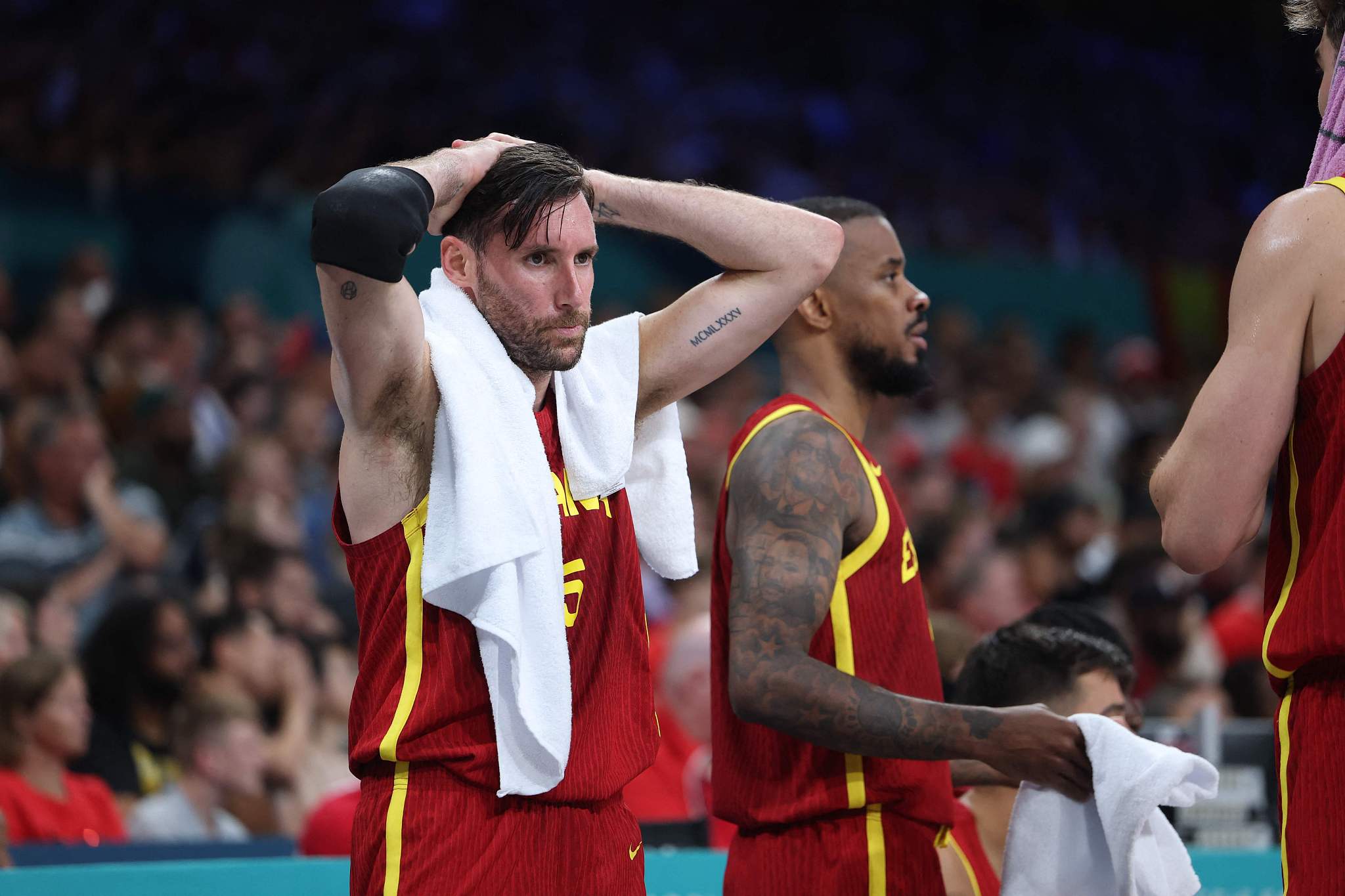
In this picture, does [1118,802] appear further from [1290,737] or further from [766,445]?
[766,445]

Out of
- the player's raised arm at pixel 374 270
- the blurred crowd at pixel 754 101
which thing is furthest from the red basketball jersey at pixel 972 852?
the blurred crowd at pixel 754 101

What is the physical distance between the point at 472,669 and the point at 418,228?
2.52 ft

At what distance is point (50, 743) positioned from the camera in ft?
16.5

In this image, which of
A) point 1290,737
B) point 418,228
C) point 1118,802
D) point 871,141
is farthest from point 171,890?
point 871,141

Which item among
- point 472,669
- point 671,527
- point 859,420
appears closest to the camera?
point 472,669

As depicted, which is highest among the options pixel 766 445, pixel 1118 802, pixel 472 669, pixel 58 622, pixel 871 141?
pixel 871 141

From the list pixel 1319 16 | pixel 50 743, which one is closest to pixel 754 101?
pixel 50 743

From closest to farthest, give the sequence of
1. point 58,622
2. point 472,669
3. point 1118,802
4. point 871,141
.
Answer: point 472,669, point 1118,802, point 58,622, point 871,141

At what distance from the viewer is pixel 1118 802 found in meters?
2.87

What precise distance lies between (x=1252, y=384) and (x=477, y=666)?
1.35 m

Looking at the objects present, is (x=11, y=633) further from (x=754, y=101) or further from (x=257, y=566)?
(x=754, y=101)

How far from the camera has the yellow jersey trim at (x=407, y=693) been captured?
2623 millimetres

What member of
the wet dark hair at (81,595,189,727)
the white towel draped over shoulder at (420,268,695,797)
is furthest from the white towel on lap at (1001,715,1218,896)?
the wet dark hair at (81,595,189,727)

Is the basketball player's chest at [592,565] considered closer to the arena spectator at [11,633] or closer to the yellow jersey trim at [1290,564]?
the yellow jersey trim at [1290,564]
